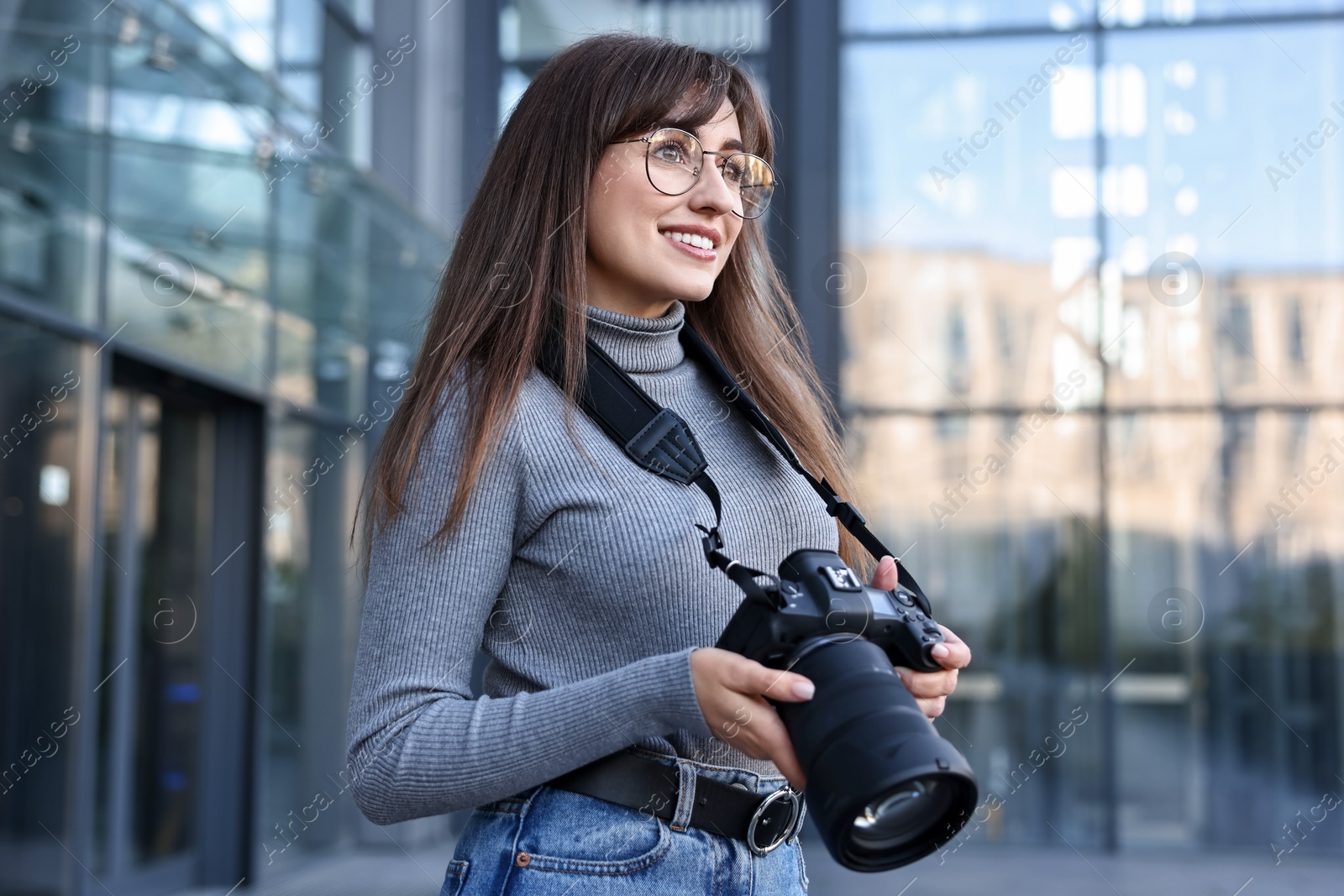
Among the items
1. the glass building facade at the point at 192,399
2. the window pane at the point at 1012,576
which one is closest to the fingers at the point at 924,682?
the glass building facade at the point at 192,399

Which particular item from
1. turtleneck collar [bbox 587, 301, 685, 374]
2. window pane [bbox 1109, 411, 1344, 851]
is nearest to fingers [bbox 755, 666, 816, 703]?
turtleneck collar [bbox 587, 301, 685, 374]

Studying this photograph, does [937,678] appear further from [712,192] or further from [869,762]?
[712,192]

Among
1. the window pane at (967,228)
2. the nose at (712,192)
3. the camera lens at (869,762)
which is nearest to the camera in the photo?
the camera lens at (869,762)

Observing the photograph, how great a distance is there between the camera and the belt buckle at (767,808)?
122 centimetres

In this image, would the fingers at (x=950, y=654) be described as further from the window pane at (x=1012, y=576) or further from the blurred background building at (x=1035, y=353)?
the window pane at (x=1012, y=576)

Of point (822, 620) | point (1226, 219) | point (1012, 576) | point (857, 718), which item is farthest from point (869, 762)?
point (1226, 219)

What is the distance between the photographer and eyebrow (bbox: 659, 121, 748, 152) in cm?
141

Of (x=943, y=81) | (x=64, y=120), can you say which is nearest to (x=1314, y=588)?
(x=943, y=81)

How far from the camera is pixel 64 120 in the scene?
4.18m

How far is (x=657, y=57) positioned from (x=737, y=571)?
646 millimetres

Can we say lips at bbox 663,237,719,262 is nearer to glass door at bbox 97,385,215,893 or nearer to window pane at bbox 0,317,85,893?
window pane at bbox 0,317,85,893

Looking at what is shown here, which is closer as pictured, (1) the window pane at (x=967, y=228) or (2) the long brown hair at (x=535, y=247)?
(2) the long brown hair at (x=535, y=247)

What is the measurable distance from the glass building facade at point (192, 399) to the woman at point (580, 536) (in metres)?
2.48

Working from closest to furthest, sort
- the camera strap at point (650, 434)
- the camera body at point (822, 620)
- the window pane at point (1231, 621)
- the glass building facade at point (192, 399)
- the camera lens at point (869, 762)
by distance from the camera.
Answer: the camera lens at point (869, 762) → the camera body at point (822, 620) → the camera strap at point (650, 434) → the glass building facade at point (192, 399) → the window pane at point (1231, 621)
